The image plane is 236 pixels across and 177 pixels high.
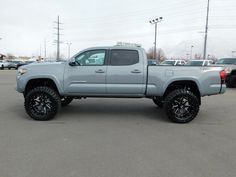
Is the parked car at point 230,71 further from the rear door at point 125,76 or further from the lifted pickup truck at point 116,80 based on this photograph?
the rear door at point 125,76

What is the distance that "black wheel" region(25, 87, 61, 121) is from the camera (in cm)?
609

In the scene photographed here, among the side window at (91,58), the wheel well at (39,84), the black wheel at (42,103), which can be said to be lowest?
the black wheel at (42,103)

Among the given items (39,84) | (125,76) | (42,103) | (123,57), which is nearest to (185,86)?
(125,76)

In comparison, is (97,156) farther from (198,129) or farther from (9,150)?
(198,129)

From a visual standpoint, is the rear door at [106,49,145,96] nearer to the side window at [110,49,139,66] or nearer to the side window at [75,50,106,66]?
the side window at [110,49,139,66]

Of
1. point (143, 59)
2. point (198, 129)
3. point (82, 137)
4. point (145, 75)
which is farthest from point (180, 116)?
point (82, 137)

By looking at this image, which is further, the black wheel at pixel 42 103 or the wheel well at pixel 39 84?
the wheel well at pixel 39 84

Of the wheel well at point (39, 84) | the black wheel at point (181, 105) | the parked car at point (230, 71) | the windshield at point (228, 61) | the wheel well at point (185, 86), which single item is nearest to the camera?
the black wheel at point (181, 105)

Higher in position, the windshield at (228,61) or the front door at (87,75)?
the windshield at (228,61)

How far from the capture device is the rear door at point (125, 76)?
607 cm

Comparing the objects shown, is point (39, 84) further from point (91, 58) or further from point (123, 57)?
point (123, 57)

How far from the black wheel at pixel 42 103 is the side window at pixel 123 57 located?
180cm

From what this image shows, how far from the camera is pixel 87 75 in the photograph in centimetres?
610

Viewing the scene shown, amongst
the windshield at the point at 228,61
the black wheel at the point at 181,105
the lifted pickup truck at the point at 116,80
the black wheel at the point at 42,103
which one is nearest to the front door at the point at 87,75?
the lifted pickup truck at the point at 116,80
